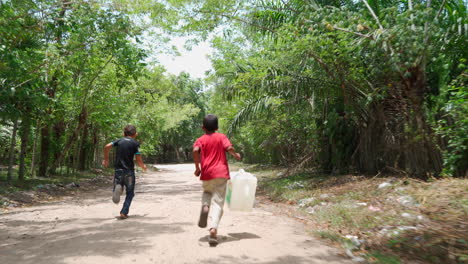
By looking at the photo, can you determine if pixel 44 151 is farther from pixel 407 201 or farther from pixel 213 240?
pixel 407 201

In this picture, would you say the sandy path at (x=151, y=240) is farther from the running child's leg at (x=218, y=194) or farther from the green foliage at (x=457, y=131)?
the green foliage at (x=457, y=131)

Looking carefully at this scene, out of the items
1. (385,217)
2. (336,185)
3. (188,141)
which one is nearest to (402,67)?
(336,185)

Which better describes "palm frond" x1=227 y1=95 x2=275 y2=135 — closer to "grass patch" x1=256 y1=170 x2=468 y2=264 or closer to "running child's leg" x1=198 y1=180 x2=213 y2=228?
"grass patch" x1=256 y1=170 x2=468 y2=264

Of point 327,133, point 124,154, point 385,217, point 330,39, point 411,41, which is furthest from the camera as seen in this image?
point 327,133

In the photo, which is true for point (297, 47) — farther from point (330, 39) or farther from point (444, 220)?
point (444, 220)

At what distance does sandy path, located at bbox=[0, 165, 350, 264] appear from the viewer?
4.41m

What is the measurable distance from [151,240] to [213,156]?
58.7 inches

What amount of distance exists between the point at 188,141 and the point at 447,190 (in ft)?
170

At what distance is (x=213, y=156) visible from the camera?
5.30 meters

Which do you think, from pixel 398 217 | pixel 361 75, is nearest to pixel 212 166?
pixel 398 217

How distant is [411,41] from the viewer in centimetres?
851

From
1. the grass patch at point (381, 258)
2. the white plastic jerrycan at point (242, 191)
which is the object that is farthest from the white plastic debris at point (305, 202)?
the grass patch at point (381, 258)

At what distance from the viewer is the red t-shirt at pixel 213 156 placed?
5258 mm

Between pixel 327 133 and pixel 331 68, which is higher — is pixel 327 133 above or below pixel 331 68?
below
